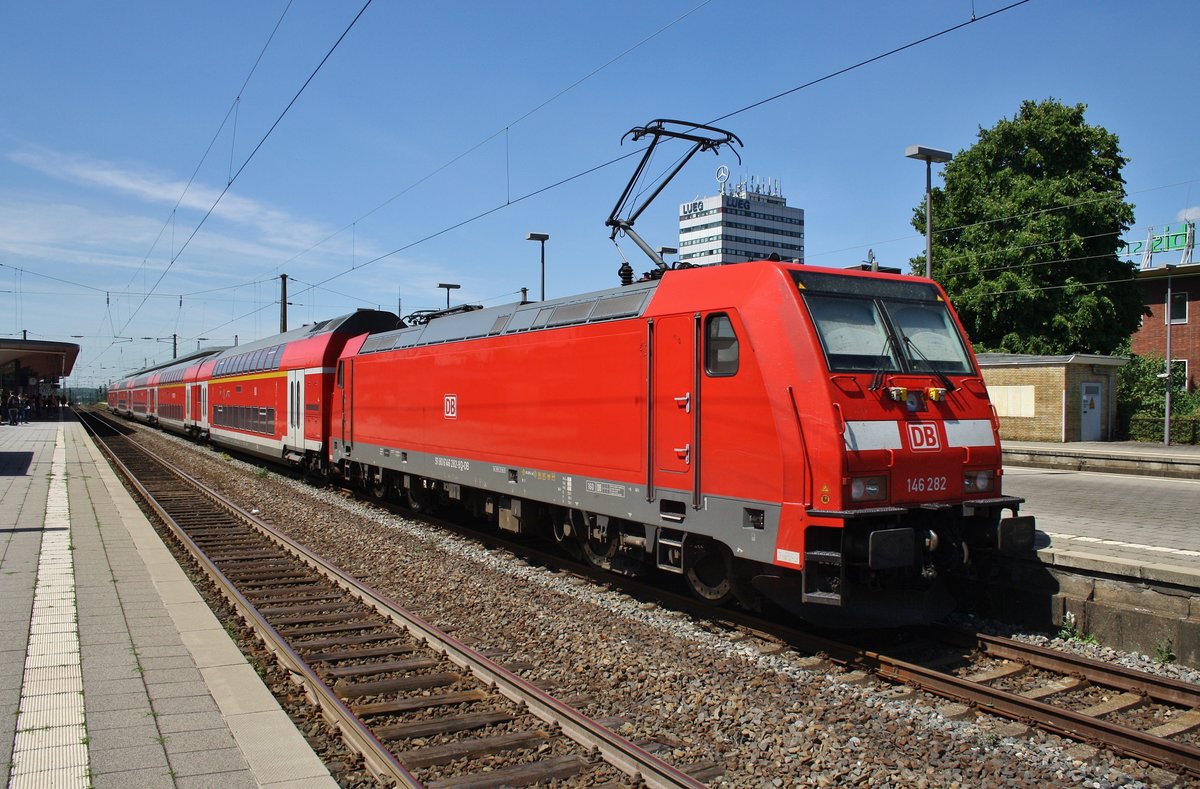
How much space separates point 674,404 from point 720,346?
76cm

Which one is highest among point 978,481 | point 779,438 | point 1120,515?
point 779,438

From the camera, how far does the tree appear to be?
3016 cm

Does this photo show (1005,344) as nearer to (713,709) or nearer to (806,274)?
(806,274)

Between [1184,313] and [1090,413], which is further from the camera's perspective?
[1184,313]

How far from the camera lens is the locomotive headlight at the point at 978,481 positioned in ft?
24.2

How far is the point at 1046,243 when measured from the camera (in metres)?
30.1

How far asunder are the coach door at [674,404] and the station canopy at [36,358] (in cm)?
5189

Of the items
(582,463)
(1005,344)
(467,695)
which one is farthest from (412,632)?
(1005,344)

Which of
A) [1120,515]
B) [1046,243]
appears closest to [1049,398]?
[1046,243]

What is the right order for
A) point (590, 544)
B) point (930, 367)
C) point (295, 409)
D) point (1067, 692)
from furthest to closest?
point (295, 409), point (590, 544), point (930, 367), point (1067, 692)

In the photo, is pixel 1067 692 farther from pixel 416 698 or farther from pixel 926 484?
pixel 416 698

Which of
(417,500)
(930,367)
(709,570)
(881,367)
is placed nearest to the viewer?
(881,367)

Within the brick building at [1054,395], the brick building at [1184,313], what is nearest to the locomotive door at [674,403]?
the brick building at [1054,395]

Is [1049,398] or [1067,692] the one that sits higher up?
[1049,398]
